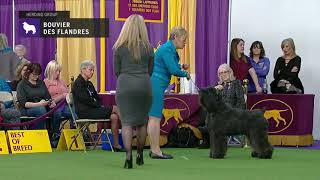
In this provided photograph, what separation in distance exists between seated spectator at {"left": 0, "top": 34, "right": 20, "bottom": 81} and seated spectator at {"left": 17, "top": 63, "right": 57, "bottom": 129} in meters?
0.84

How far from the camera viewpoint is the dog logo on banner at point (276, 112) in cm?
859

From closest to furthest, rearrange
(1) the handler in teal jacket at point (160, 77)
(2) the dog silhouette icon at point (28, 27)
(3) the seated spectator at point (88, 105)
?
(1) the handler in teal jacket at point (160, 77) < (3) the seated spectator at point (88, 105) < (2) the dog silhouette icon at point (28, 27)

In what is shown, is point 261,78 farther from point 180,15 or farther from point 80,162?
point 80,162

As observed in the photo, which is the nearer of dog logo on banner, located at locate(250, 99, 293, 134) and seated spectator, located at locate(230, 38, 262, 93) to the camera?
dog logo on banner, located at locate(250, 99, 293, 134)

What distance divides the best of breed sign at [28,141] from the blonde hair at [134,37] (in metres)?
2.40

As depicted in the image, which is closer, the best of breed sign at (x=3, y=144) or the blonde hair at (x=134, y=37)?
the blonde hair at (x=134, y=37)

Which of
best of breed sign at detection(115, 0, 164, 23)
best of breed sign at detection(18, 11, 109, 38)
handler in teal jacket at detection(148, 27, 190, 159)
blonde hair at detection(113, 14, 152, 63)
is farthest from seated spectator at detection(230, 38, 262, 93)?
blonde hair at detection(113, 14, 152, 63)

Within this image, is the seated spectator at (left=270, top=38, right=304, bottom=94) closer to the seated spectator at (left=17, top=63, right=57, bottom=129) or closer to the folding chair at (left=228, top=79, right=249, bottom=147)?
the folding chair at (left=228, top=79, right=249, bottom=147)

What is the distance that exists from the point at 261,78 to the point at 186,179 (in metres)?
4.46

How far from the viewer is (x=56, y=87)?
8.73 metres

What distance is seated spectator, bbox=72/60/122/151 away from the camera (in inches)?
298

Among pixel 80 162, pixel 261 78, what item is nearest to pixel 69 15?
pixel 261 78

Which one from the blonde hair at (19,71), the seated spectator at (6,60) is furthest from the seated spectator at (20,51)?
the blonde hair at (19,71)

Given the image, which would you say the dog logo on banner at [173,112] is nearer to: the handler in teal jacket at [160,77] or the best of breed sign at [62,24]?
the best of breed sign at [62,24]
